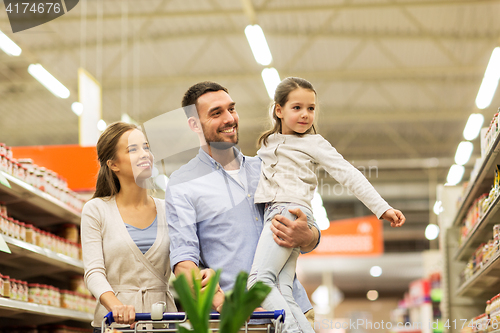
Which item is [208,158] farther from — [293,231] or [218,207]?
[293,231]

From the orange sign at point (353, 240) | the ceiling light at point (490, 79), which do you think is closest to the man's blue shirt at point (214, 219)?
the ceiling light at point (490, 79)

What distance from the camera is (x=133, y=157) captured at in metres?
2.50

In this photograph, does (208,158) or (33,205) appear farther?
(33,205)

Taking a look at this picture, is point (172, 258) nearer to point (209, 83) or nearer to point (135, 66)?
point (209, 83)

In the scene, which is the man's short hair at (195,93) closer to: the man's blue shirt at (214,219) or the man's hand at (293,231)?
the man's blue shirt at (214,219)

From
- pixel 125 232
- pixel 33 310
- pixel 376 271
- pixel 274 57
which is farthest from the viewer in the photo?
pixel 376 271

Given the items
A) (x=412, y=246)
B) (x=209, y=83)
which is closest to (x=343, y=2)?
(x=209, y=83)

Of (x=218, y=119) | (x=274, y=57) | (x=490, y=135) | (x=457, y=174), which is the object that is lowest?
(x=218, y=119)

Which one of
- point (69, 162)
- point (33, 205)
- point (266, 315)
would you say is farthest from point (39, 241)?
point (266, 315)

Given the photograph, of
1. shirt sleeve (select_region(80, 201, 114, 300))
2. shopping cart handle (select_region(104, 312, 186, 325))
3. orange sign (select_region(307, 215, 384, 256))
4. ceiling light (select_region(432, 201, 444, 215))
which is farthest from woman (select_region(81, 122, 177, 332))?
orange sign (select_region(307, 215, 384, 256))

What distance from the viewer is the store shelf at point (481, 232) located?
3.37m

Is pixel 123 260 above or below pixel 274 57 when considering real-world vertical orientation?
below

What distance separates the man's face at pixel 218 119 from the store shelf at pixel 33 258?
1.62m

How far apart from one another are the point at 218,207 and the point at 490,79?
6703 millimetres
